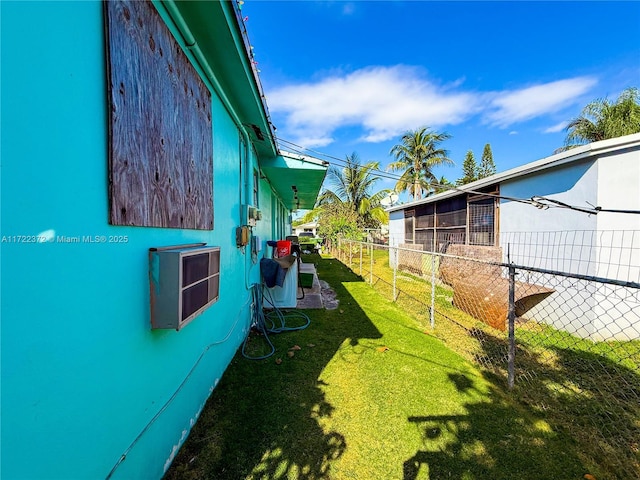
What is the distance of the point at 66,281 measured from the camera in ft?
3.46

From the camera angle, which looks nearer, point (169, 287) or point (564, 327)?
point (169, 287)

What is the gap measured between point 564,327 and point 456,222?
4.78m

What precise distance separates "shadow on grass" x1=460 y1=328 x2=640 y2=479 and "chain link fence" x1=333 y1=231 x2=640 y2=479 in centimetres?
1

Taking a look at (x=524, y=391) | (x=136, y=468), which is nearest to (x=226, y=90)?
(x=136, y=468)

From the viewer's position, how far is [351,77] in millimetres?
11344

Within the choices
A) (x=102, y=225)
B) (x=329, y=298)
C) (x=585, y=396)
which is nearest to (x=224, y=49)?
(x=102, y=225)

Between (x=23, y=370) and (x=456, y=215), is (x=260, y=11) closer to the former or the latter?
(x=23, y=370)

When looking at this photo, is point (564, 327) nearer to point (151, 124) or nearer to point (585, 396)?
point (585, 396)

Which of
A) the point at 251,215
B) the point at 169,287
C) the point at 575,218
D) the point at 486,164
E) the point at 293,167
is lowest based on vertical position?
the point at 169,287

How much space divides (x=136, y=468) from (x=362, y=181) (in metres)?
22.4

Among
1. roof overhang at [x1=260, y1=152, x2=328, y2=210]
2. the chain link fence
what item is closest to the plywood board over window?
the chain link fence

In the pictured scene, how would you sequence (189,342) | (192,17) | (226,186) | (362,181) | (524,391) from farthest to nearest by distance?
(362,181) → (226,186) → (524,391) → (189,342) → (192,17)

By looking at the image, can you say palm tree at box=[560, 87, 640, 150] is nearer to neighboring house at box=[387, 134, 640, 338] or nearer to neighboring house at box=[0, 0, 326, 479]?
neighboring house at box=[387, 134, 640, 338]

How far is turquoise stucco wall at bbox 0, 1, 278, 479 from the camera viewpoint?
2.80ft
